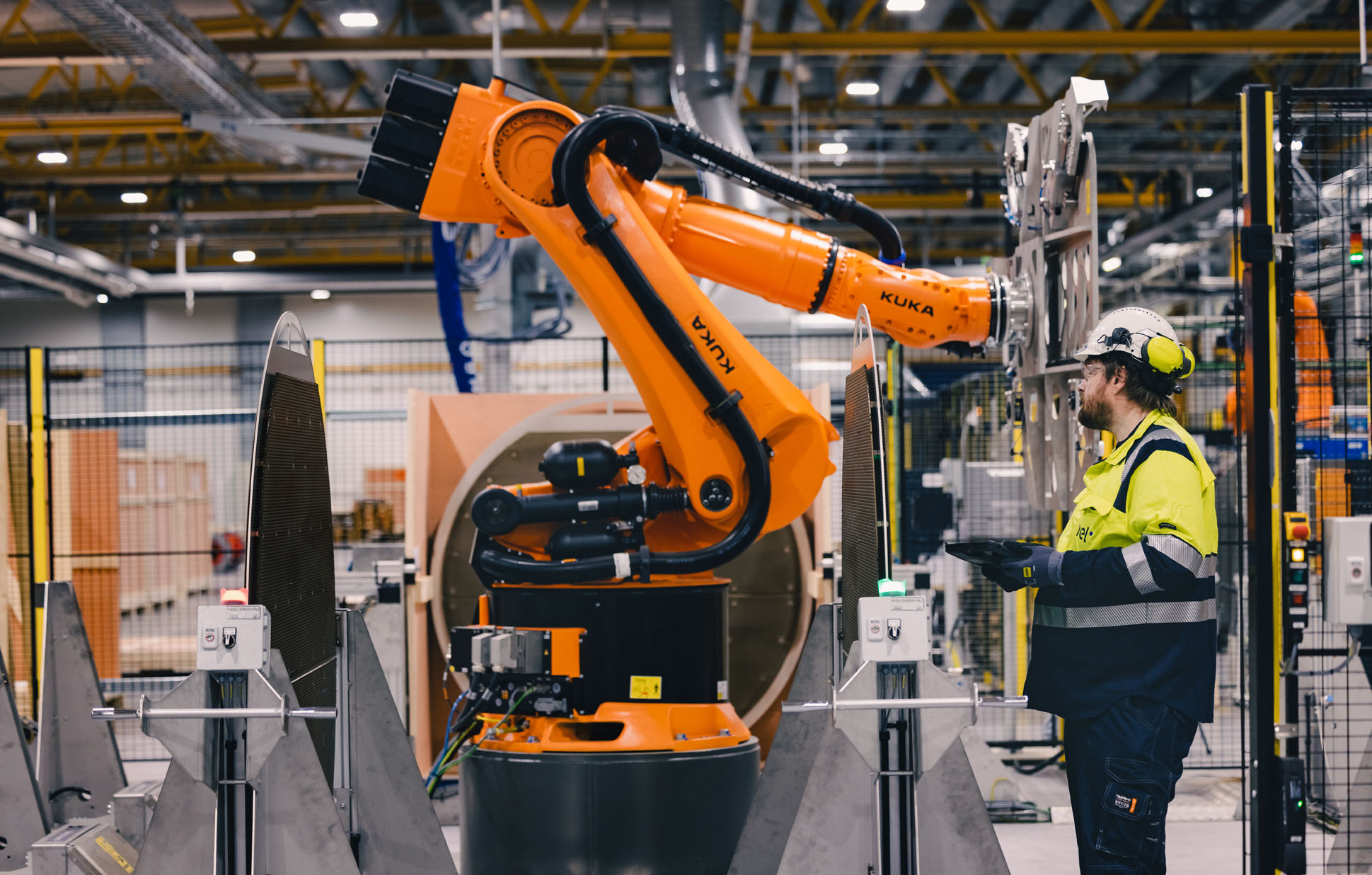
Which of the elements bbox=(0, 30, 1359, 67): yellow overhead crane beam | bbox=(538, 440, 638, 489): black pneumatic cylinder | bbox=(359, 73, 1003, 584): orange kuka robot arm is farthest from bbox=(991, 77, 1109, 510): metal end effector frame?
bbox=(0, 30, 1359, 67): yellow overhead crane beam

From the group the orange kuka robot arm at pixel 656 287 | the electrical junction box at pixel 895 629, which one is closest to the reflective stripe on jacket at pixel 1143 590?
the electrical junction box at pixel 895 629

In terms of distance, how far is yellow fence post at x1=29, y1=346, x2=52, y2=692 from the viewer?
6660 mm

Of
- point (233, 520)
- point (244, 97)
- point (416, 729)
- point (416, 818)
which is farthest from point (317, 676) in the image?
point (233, 520)

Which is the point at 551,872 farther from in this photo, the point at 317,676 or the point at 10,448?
the point at 10,448

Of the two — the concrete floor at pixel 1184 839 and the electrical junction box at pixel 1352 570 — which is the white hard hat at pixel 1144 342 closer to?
the electrical junction box at pixel 1352 570

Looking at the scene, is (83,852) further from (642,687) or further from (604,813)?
(642,687)

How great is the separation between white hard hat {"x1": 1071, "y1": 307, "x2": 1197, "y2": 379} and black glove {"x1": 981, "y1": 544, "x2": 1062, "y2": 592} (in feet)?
1.91

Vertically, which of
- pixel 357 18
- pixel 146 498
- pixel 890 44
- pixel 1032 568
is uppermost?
pixel 357 18

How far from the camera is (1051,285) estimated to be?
3.89m

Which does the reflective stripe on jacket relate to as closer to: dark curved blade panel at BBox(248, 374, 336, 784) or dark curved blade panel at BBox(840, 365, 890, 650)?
dark curved blade panel at BBox(840, 365, 890, 650)

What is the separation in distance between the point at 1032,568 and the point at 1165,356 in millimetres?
691

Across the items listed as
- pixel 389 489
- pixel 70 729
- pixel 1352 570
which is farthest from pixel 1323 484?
pixel 389 489

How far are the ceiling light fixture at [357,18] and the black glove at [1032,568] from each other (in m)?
7.03

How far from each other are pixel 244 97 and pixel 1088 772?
852cm
